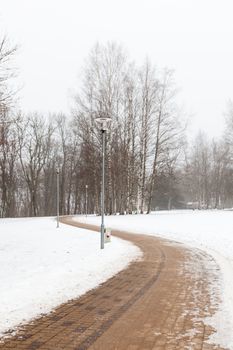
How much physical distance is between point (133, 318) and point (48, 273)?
431 centimetres

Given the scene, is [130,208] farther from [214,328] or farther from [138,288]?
[214,328]

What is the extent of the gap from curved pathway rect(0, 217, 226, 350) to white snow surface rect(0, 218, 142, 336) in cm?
37

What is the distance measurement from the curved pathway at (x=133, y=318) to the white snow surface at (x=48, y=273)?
0.37m

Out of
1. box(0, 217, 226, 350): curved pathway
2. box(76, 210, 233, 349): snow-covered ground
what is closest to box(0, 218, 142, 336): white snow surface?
box(0, 217, 226, 350): curved pathway

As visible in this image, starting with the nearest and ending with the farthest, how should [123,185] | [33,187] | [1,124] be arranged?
[1,124] → [123,185] → [33,187]

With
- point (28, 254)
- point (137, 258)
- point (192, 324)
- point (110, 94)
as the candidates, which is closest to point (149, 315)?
point (192, 324)

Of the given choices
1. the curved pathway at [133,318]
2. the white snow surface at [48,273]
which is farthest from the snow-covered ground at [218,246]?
the white snow surface at [48,273]

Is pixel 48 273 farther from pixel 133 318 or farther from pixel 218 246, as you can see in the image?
pixel 218 246

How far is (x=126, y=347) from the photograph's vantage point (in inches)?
204

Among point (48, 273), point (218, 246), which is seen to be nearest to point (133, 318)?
point (48, 273)

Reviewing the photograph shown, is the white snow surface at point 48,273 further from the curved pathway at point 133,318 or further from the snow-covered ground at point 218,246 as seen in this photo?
the snow-covered ground at point 218,246

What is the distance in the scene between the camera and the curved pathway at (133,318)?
5.36 meters

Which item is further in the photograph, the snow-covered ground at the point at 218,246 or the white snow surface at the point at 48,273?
the white snow surface at the point at 48,273

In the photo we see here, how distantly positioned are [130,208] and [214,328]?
131 ft
